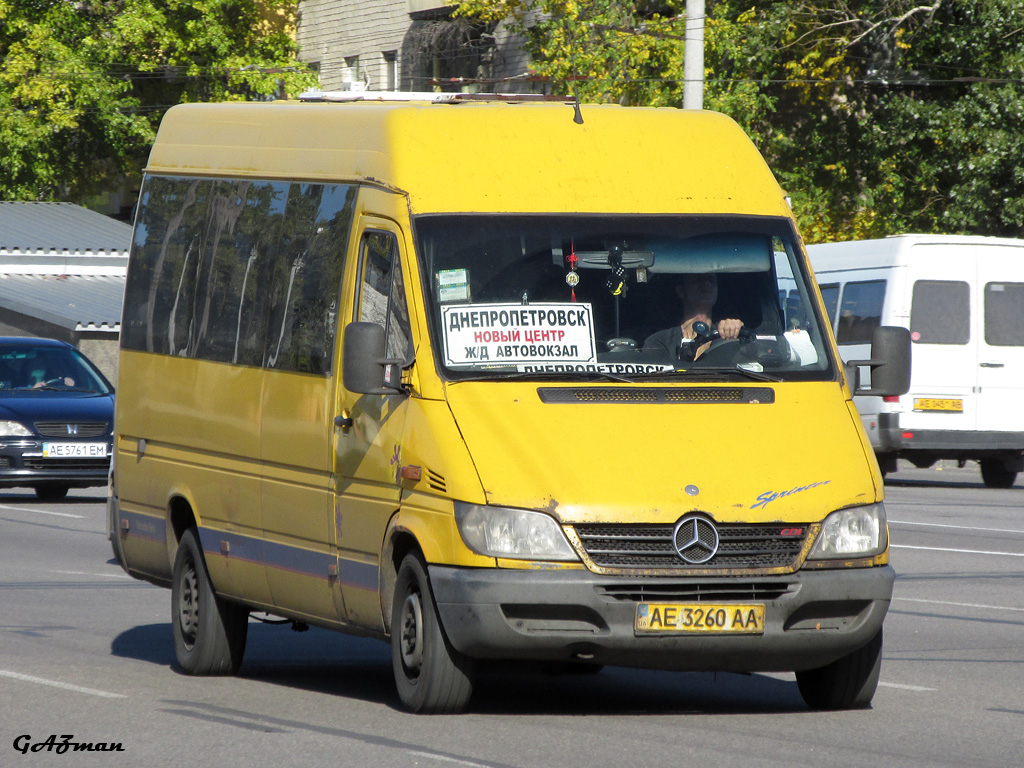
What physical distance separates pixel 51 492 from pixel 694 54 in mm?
9745

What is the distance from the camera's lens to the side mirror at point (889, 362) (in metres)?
8.69

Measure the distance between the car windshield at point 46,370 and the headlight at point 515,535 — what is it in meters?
14.6

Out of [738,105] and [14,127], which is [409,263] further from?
[14,127]

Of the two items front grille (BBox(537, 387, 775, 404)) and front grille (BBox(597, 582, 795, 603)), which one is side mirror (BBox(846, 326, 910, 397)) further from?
front grille (BBox(597, 582, 795, 603))

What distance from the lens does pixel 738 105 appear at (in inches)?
1298

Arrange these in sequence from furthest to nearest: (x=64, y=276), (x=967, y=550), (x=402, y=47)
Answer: (x=402, y=47)
(x=64, y=276)
(x=967, y=550)

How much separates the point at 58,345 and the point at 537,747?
1576 centimetres

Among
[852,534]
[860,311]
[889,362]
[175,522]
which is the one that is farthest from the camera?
[860,311]

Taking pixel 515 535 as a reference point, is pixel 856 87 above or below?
above

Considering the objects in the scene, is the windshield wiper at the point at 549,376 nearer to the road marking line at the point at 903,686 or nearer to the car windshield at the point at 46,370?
the road marking line at the point at 903,686

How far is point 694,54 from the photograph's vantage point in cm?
2583

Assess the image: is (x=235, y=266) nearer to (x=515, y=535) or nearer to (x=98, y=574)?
(x=515, y=535)

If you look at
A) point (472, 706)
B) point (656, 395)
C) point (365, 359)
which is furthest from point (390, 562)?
point (656, 395)

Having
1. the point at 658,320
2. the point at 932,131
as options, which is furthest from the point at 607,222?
the point at 932,131
